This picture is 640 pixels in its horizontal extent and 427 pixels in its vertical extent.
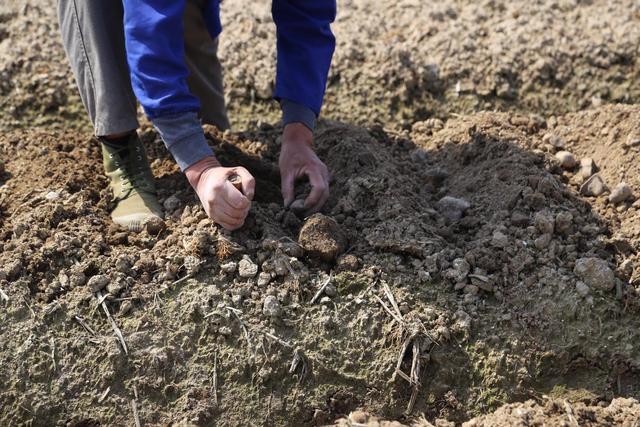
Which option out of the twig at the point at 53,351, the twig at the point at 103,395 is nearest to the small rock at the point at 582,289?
the twig at the point at 103,395

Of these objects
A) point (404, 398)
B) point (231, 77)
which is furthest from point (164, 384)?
point (231, 77)

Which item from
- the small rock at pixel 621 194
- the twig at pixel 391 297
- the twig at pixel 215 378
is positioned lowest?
A: the twig at pixel 215 378

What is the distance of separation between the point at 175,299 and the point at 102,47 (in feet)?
2.95

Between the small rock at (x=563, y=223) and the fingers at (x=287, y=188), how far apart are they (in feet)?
3.03

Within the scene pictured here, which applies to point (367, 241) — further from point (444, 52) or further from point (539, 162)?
point (444, 52)

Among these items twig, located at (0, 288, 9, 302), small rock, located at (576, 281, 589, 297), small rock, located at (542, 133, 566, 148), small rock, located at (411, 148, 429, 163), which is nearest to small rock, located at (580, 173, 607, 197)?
small rock, located at (542, 133, 566, 148)

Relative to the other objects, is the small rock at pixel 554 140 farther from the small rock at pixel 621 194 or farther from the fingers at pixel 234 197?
the fingers at pixel 234 197

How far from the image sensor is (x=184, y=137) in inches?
107

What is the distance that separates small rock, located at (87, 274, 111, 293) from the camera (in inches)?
107

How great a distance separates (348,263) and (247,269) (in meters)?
0.33

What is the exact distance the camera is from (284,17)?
3166 mm

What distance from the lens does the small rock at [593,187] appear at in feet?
10.5

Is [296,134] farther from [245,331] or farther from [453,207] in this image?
[245,331]

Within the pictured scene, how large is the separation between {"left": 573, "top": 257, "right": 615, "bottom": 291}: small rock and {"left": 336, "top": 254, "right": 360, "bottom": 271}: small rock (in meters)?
0.72
